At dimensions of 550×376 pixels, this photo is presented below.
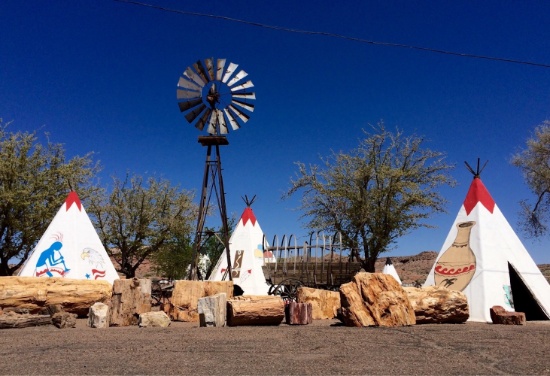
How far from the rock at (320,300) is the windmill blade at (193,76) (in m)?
7.74

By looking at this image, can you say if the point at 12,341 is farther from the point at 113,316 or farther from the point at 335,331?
the point at 335,331

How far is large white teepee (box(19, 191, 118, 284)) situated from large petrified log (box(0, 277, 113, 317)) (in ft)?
8.45

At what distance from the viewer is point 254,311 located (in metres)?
9.25

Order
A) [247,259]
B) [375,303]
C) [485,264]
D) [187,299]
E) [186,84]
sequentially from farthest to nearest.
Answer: [247,259], [186,84], [485,264], [187,299], [375,303]

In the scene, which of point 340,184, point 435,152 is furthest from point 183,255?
point 435,152

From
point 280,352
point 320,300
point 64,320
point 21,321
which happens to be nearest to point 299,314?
point 320,300

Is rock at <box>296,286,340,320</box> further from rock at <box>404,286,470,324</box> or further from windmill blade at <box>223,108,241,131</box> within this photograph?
windmill blade at <box>223,108,241,131</box>

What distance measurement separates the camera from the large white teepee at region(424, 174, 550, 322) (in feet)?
37.0

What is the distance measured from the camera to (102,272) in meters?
15.3

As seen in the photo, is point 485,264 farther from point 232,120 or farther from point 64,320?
point 64,320

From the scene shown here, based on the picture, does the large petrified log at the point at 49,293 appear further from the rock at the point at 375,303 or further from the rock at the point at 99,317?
the rock at the point at 375,303

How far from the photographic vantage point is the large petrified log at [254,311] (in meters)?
9.18

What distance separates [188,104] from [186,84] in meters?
0.66

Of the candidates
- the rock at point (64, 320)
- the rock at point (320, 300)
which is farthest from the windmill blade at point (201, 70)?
the rock at point (64, 320)
